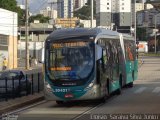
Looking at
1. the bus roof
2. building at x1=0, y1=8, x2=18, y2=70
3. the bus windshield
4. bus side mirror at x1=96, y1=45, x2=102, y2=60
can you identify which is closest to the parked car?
the bus windshield

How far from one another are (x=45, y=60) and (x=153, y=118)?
698 centimetres

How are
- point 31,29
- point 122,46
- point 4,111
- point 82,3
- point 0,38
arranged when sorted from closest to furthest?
point 4,111 < point 122,46 < point 0,38 < point 82,3 < point 31,29

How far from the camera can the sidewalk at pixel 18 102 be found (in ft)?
67.9

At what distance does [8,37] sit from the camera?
69938mm

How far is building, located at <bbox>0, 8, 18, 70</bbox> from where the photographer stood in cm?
6756

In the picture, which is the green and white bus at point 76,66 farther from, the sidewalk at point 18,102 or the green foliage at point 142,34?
the green foliage at point 142,34

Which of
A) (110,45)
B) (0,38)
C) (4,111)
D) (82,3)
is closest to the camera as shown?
(4,111)

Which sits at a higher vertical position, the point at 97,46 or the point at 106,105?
the point at 97,46

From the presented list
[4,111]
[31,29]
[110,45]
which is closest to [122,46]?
[110,45]

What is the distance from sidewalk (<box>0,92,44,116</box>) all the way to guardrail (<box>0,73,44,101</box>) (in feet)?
1.20

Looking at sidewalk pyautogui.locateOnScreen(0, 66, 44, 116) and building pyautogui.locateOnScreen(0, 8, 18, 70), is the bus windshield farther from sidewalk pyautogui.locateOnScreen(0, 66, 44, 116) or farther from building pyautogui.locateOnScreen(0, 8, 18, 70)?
building pyautogui.locateOnScreen(0, 8, 18, 70)

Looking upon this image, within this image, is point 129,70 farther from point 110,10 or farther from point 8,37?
point 110,10

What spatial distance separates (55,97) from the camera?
71.8ft

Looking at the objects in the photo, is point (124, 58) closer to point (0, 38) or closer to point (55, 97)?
point (55, 97)
